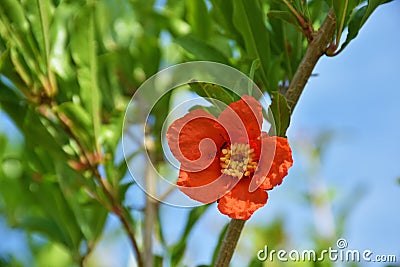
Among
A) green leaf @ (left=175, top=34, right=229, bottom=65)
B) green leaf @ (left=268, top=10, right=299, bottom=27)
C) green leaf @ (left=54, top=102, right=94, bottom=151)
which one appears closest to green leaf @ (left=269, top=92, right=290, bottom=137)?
green leaf @ (left=268, top=10, right=299, bottom=27)

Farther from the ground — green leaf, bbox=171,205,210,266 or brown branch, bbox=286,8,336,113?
brown branch, bbox=286,8,336,113

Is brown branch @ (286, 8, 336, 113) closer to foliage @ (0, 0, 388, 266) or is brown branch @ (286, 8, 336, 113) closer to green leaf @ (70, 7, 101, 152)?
foliage @ (0, 0, 388, 266)

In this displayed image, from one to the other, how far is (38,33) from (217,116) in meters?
0.39

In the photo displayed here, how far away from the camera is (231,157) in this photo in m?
0.68

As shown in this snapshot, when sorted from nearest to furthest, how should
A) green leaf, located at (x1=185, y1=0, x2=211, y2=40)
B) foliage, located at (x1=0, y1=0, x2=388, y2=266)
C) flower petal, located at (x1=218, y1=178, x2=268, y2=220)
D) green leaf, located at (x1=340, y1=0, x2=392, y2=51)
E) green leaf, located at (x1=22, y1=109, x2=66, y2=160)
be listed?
flower petal, located at (x1=218, y1=178, x2=268, y2=220)
green leaf, located at (x1=340, y1=0, x2=392, y2=51)
foliage, located at (x1=0, y1=0, x2=388, y2=266)
green leaf, located at (x1=22, y1=109, x2=66, y2=160)
green leaf, located at (x1=185, y1=0, x2=211, y2=40)

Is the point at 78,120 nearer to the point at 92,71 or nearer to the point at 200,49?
the point at 92,71

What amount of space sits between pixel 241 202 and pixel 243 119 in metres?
0.08

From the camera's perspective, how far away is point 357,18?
2.56 feet

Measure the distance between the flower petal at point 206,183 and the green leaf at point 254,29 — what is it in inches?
7.3

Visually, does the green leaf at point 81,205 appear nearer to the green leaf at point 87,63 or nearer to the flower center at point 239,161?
the green leaf at point 87,63

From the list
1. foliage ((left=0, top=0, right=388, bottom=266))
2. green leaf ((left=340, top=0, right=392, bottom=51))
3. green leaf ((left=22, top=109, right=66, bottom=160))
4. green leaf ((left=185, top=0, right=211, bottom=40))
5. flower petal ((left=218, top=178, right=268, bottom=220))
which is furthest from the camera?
green leaf ((left=185, top=0, right=211, bottom=40))

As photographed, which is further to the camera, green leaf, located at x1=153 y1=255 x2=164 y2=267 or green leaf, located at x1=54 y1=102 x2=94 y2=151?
Result: green leaf, located at x1=153 y1=255 x2=164 y2=267

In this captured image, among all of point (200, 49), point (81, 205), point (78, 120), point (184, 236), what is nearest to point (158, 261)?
point (184, 236)

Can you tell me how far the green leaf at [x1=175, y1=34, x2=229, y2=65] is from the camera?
867mm
